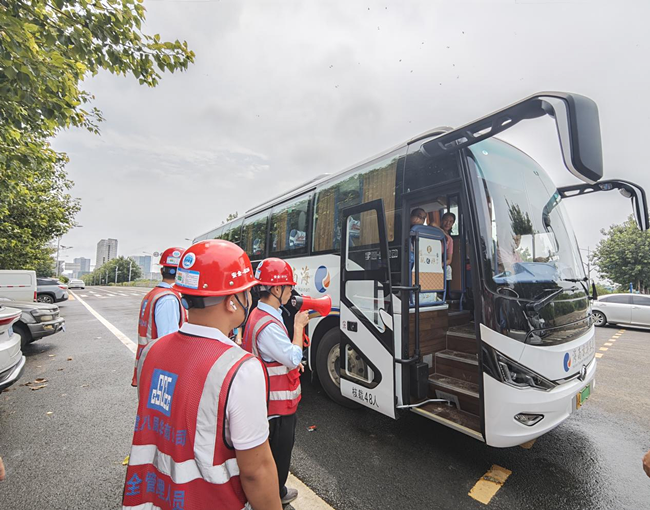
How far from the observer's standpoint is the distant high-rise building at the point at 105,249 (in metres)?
151

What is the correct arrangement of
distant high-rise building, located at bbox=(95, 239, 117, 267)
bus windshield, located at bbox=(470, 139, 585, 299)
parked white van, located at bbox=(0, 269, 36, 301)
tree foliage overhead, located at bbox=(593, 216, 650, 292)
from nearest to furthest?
1. bus windshield, located at bbox=(470, 139, 585, 299)
2. parked white van, located at bbox=(0, 269, 36, 301)
3. tree foliage overhead, located at bbox=(593, 216, 650, 292)
4. distant high-rise building, located at bbox=(95, 239, 117, 267)

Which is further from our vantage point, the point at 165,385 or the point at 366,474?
the point at 366,474

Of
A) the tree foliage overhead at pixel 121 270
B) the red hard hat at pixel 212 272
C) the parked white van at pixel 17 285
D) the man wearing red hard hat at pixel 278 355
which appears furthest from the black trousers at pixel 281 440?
the tree foliage overhead at pixel 121 270

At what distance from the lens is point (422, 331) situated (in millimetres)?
3619

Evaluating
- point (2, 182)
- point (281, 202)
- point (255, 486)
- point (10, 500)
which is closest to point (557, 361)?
point (255, 486)

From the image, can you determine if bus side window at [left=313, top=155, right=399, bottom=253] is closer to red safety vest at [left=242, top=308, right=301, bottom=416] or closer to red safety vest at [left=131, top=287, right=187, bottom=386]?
red safety vest at [left=242, top=308, right=301, bottom=416]

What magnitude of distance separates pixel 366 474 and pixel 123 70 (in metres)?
5.25

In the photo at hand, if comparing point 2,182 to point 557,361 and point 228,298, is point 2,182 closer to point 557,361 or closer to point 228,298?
point 228,298

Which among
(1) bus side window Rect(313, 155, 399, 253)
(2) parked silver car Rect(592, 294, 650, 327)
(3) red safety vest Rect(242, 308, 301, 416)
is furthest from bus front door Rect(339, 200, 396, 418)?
(2) parked silver car Rect(592, 294, 650, 327)

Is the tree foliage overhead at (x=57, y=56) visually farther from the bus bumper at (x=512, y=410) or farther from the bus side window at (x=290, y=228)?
the bus bumper at (x=512, y=410)

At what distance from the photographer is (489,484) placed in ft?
9.07

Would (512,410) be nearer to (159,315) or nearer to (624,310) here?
(159,315)

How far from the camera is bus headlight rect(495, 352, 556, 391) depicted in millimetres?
2652

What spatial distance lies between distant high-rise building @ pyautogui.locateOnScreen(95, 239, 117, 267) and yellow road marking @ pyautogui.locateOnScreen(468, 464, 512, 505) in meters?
178
